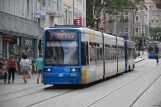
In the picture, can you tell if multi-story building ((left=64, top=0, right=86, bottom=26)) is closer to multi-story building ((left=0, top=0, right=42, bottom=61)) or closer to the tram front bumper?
multi-story building ((left=0, top=0, right=42, bottom=61))

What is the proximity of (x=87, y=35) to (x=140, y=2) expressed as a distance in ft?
140

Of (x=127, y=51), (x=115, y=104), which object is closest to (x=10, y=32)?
(x=127, y=51)

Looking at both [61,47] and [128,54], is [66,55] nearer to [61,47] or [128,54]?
[61,47]

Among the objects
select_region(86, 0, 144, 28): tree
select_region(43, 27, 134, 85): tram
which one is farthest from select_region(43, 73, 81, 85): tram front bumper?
select_region(86, 0, 144, 28): tree

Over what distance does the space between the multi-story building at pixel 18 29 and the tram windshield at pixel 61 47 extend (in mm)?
9472

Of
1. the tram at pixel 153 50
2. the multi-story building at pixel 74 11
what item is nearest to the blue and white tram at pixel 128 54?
the multi-story building at pixel 74 11

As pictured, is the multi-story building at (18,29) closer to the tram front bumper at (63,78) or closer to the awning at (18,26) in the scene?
the awning at (18,26)

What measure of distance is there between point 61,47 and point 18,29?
15.2 m

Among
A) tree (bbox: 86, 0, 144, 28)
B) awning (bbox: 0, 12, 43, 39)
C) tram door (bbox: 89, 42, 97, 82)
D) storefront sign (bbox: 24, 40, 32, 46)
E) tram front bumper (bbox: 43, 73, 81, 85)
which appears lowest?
tram front bumper (bbox: 43, 73, 81, 85)

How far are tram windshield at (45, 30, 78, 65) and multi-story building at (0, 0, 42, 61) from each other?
373 inches

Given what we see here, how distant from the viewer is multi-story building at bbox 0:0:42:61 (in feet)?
113

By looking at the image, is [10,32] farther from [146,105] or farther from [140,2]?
[140,2]

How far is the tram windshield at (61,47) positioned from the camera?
22.6m

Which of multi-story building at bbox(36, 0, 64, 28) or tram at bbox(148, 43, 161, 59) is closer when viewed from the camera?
multi-story building at bbox(36, 0, 64, 28)
